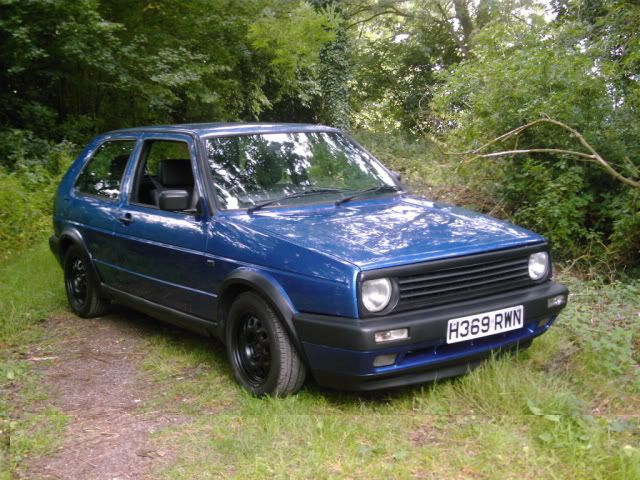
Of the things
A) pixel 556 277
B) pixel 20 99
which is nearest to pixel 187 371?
pixel 556 277

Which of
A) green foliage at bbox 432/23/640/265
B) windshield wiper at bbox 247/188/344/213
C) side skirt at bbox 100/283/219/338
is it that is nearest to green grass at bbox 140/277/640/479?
side skirt at bbox 100/283/219/338

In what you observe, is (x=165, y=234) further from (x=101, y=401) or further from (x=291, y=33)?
(x=291, y=33)

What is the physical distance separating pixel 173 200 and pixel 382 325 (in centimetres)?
180

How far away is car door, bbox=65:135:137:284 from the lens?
19.2 ft

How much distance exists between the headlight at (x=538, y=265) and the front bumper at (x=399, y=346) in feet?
0.78

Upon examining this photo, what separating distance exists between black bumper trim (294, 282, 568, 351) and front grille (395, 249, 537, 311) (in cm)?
5

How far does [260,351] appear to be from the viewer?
4352 mm

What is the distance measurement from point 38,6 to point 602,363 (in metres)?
11.0

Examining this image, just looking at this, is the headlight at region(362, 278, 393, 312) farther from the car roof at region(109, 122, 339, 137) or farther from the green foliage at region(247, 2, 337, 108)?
the green foliage at region(247, 2, 337, 108)

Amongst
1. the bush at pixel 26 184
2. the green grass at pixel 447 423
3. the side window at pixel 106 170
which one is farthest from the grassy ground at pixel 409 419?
the bush at pixel 26 184

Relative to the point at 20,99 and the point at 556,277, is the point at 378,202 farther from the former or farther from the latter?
the point at 20,99

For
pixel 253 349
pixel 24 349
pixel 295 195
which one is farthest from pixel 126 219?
pixel 253 349

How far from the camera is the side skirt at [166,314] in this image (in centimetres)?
484

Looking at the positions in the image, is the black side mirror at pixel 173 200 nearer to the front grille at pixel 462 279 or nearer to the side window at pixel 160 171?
the side window at pixel 160 171
